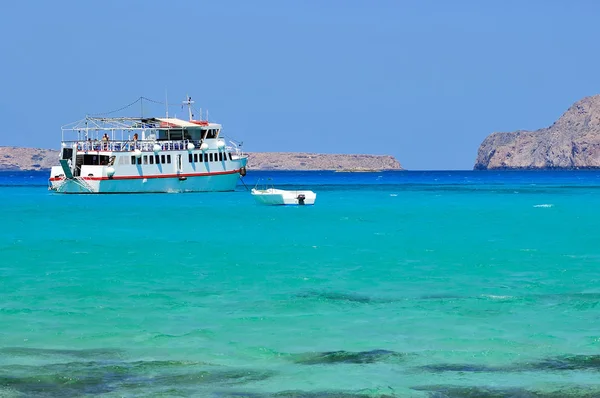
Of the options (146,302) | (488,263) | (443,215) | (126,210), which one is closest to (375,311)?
(146,302)

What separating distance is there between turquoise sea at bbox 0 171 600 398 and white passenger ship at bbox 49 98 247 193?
4193 cm

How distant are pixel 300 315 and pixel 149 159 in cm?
6651

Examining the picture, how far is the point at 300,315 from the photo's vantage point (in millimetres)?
19391

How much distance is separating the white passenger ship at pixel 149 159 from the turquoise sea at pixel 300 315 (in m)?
41.9

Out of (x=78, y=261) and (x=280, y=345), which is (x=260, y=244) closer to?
(x=78, y=261)

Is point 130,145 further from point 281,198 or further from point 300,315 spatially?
point 300,315

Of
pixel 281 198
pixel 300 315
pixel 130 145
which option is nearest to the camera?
pixel 300 315

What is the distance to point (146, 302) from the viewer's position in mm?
21312

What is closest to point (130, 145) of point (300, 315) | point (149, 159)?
point (149, 159)

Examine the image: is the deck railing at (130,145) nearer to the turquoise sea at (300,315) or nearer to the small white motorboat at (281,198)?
the small white motorboat at (281,198)

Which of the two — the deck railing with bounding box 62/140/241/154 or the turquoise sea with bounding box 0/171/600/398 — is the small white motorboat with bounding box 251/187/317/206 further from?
the turquoise sea with bounding box 0/171/600/398

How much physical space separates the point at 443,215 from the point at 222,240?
21724mm

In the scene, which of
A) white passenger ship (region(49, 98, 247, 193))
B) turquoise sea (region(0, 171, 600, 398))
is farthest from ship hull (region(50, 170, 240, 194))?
turquoise sea (region(0, 171, 600, 398))

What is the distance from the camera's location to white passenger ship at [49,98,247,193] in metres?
83.4
